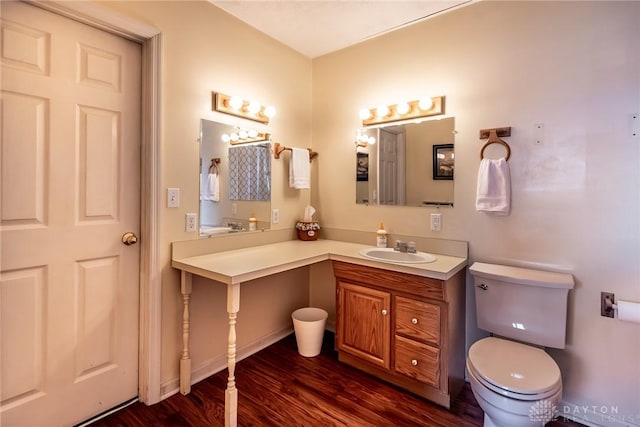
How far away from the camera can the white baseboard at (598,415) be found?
1.60 metres

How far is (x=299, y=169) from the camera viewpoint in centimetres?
259

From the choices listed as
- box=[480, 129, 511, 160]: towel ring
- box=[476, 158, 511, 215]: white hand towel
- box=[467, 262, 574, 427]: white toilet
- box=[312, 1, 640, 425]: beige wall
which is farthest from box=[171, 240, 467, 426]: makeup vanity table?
box=[480, 129, 511, 160]: towel ring

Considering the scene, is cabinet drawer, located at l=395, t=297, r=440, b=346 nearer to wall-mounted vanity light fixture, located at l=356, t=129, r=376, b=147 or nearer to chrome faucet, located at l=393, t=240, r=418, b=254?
chrome faucet, located at l=393, t=240, r=418, b=254

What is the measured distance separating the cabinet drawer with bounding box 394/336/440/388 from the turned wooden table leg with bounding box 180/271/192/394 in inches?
49.0

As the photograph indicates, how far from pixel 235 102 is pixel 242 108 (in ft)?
0.24

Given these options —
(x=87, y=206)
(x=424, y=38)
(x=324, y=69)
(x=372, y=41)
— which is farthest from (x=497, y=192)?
(x=87, y=206)

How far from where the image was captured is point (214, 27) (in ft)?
6.62

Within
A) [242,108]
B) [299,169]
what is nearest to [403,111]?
[299,169]

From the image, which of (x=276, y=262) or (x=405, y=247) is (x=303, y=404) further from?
(x=405, y=247)

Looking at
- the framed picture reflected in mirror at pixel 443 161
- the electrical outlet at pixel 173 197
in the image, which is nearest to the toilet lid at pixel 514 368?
the framed picture reflected in mirror at pixel 443 161

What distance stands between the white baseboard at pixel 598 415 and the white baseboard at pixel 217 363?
186 centimetres

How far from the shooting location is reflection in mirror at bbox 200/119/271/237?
6.59ft

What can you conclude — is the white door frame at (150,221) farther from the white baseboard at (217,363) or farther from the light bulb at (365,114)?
the light bulb at (365,114)

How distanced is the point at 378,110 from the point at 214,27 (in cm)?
124
